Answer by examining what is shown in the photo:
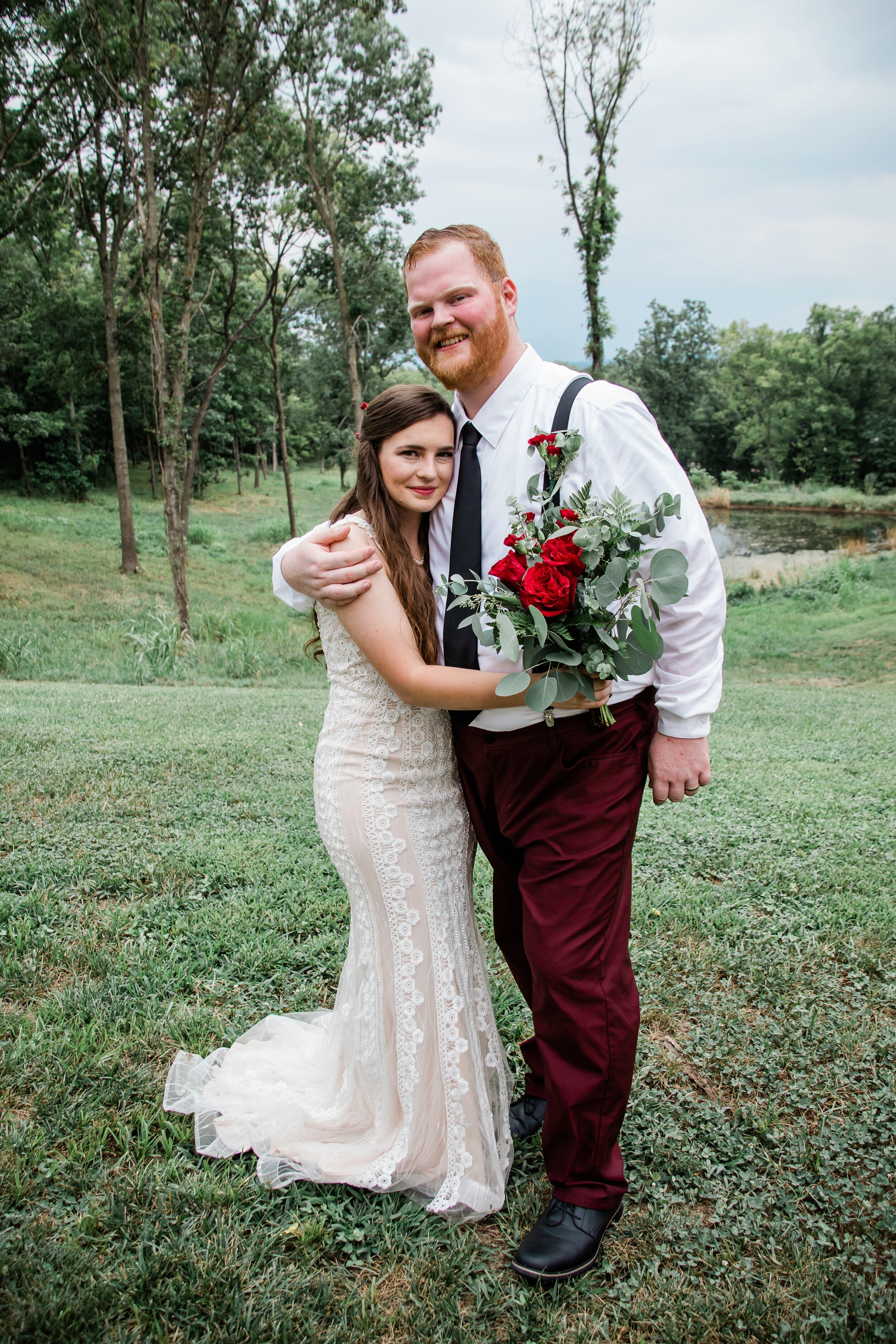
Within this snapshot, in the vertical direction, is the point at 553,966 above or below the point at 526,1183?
above

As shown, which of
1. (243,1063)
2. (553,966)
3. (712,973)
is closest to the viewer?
(553,966)

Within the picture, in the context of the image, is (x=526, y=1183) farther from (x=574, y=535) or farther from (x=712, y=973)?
(x=574, y=535)

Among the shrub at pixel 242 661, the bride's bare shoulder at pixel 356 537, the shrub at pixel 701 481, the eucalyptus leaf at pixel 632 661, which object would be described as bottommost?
the shrub at pixel 242 661

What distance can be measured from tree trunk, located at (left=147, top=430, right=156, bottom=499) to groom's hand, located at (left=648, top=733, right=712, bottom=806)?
37269 mm

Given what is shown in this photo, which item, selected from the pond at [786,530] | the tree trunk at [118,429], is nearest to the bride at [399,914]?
the tree trunk at [118,429]

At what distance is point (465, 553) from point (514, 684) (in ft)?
1.67

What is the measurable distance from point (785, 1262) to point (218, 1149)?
162 centimetres

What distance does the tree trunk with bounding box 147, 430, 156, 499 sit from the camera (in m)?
37.7

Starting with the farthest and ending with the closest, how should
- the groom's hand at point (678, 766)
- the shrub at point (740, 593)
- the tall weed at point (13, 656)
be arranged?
the shrub at point (740, 593), the tall weed at point (13, 656), the groom's hand at point (678, 766)

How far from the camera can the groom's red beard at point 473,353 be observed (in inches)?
95.8

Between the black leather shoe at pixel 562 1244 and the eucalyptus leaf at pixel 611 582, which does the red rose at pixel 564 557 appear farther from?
the black leather shoe at pixel 562 1244

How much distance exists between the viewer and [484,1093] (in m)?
2.55

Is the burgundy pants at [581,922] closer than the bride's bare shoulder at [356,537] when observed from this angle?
Yes

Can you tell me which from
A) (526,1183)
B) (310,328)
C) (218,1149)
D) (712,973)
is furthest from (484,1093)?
(310,328)
